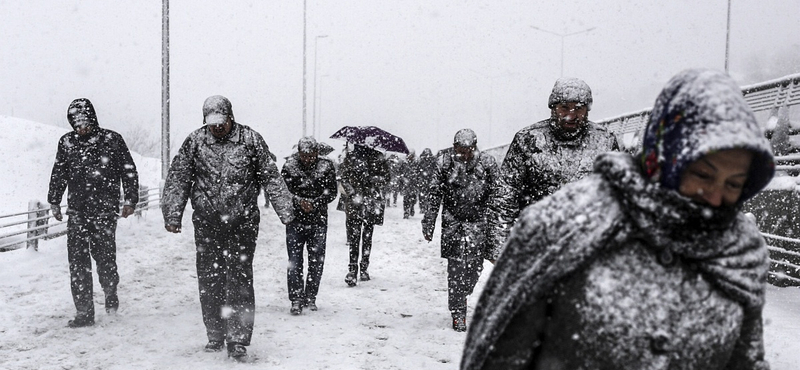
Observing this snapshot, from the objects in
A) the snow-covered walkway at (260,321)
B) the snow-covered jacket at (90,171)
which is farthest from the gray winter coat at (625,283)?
the snow-covered jacket at (90,171)

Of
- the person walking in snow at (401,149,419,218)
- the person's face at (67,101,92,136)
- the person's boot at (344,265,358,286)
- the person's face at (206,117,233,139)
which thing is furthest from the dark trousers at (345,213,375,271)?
the person walking in snow at (401,149,419,218)

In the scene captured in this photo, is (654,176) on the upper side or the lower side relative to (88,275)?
upper

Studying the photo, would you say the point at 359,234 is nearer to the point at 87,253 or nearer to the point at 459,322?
the point at 459,322

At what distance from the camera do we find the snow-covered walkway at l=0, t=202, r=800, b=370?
5.48 metres

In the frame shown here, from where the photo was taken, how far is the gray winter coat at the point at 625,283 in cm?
169

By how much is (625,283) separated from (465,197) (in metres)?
5.02

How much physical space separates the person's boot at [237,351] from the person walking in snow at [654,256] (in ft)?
12.7

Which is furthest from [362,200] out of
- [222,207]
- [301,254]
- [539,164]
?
[539,164]

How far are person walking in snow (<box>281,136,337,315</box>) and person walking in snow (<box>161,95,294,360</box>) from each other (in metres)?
1.73

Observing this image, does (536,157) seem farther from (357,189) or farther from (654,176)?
(357,189)

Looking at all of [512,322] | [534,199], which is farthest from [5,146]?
[512,322]

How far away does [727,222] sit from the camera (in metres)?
1.69

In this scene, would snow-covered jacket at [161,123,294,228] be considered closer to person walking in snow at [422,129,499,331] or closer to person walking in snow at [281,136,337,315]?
person walking in snow at [281,136,337,315]

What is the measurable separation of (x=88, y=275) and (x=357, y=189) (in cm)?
421
